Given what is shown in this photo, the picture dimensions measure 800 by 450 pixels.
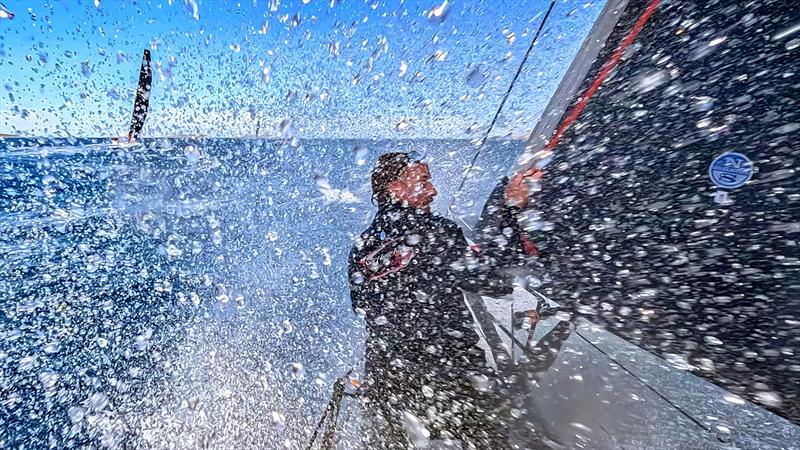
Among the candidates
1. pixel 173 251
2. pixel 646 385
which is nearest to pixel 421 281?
pixel 646 385

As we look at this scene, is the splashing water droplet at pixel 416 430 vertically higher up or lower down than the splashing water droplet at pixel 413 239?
lower down

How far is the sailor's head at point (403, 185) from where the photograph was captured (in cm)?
193

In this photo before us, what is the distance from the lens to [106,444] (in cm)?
274

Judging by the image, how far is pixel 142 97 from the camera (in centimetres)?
764

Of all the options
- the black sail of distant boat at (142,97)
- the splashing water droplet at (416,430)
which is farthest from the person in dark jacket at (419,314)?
the black sail of distant boat at (142,97)

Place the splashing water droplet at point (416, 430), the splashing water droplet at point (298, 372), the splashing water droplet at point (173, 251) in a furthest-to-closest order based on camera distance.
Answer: the splashing water droplet at point (173, 251) < the splashing water droplet at point (298, 372) < the splashing water droplet at point (416, 430)

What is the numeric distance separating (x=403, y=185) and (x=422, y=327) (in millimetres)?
854

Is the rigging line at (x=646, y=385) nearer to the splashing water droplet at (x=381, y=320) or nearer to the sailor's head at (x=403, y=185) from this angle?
the splashing water droplet at (x=381, y=320)

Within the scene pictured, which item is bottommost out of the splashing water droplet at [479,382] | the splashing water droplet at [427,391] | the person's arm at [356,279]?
the splashing water droplet at [427,391]

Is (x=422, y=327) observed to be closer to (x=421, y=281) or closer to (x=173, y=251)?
(x=421, y=281)

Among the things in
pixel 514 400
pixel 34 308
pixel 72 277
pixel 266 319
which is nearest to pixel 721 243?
pixel 514 400

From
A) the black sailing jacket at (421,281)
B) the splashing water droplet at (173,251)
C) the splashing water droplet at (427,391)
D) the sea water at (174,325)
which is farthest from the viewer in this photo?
→ the splashing water droplet at (173,251)

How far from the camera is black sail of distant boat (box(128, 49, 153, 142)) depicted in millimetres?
5868

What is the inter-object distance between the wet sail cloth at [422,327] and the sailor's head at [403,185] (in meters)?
0.05
